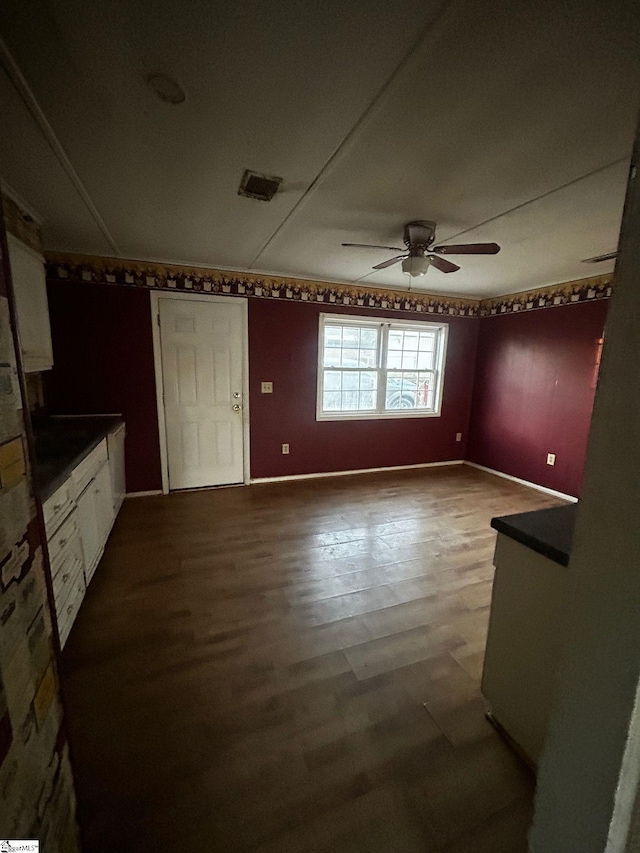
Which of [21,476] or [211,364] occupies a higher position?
[211,364]

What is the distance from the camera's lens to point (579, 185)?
1.78 meters

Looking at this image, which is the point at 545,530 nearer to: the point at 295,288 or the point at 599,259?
the point at 599,259

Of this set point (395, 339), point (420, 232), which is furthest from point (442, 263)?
point (395, 339)

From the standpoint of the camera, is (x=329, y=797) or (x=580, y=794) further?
(x=329, y=797)

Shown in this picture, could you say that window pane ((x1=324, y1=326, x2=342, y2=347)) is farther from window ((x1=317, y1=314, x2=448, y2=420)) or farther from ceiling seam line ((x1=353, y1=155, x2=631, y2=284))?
ceiling seam line ((x1=353, y1=155, x2=631, y2=284))

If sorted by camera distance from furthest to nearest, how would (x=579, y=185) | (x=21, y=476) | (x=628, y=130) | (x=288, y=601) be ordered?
(x=288, y=601) → (x=579, y=185) → (x=628, y=130) → (x=21, y=476)

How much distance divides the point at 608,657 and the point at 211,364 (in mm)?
3716

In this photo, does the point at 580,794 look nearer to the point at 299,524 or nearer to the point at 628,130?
the point at 628,130

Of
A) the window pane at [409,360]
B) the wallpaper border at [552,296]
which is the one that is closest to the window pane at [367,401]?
the window pane at [409,360]

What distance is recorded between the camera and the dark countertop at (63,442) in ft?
5.15

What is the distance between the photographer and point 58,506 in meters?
1.61

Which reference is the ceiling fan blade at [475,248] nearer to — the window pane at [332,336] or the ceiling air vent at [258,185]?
the ceiling air vent at [258,185]

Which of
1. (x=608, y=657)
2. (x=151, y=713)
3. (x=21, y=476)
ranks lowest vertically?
(x=151, y=713)

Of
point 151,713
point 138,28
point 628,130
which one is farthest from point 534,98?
point 151,713
